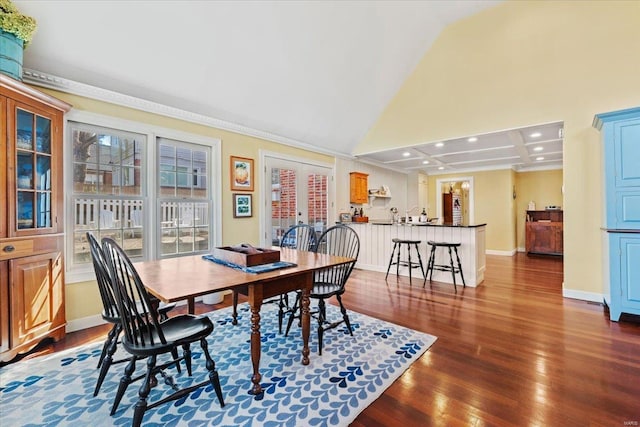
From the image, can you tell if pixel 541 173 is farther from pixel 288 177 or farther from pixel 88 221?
pixel 88 221

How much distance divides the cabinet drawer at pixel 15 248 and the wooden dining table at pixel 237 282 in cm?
93

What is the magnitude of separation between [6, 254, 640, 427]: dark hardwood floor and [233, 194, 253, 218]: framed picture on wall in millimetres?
1247

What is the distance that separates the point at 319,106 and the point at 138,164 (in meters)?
2.67

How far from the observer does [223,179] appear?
3910 millimetres

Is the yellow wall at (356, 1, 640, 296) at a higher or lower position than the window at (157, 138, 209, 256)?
higher

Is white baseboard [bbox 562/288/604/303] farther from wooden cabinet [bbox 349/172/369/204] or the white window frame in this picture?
the white window frame

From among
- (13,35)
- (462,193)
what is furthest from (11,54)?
(462,193)

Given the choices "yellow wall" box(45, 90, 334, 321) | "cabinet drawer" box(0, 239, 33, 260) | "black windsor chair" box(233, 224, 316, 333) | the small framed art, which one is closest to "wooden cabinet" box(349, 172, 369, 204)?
the small framed art

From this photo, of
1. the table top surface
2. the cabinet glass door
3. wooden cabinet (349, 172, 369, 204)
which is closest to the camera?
the table top surface

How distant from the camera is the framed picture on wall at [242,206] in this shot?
13.3ft

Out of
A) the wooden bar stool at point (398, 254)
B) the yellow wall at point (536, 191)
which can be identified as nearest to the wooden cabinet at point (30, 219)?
the wooden bar stool at point (398, 254)

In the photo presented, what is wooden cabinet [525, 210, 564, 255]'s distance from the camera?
6.92 metres

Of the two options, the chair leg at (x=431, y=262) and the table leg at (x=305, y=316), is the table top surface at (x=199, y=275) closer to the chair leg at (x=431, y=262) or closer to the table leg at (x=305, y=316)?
the table leg at (x=305, y=316)

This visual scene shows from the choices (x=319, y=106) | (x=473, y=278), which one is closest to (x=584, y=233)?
(x=473, y=278)
